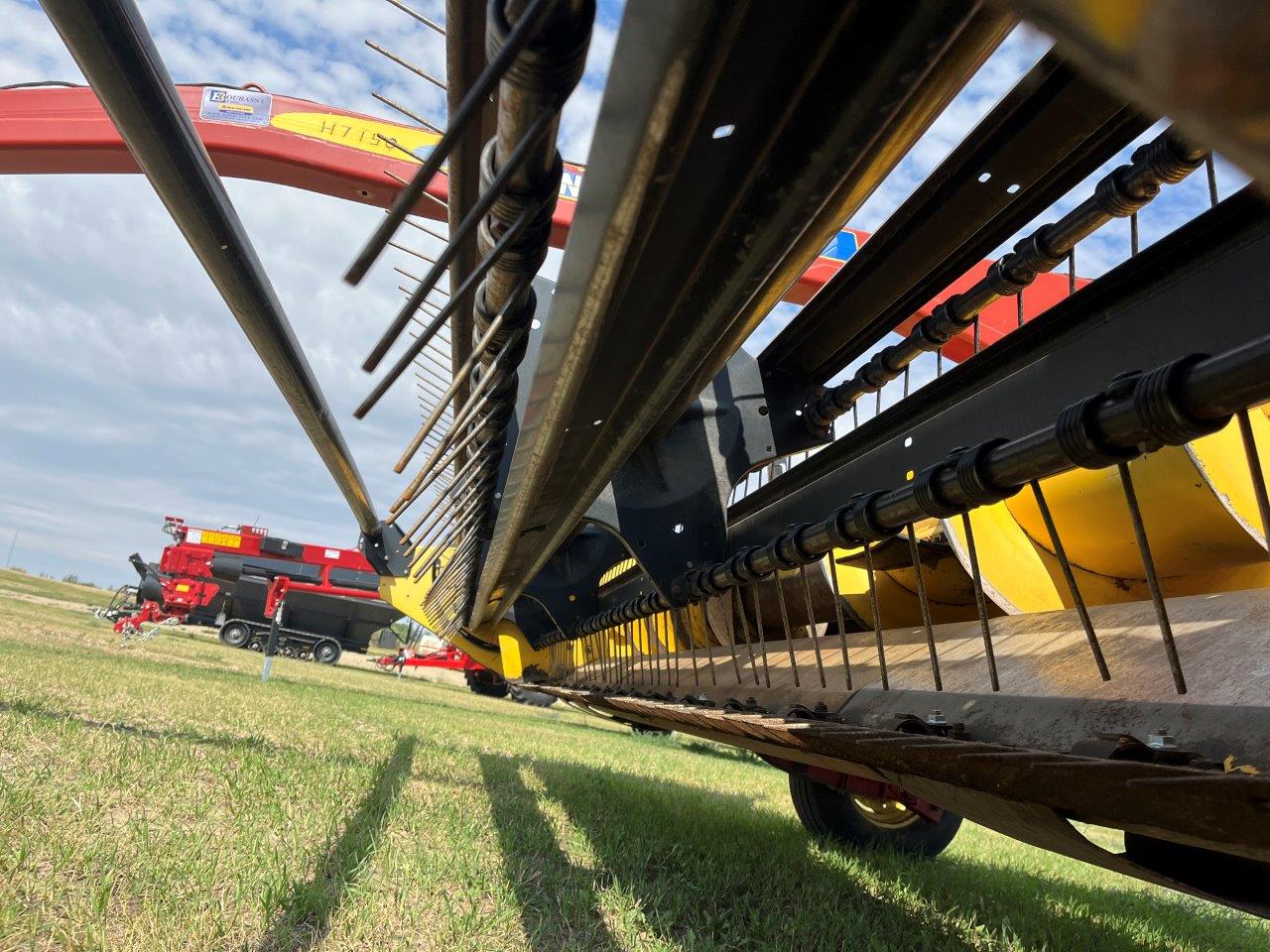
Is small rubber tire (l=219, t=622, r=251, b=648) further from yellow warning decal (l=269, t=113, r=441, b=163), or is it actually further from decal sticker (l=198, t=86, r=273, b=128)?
yellow warning decal (l=269, t=113, r=441, b=163)

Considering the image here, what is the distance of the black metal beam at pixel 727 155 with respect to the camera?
0.79 m

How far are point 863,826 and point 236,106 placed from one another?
5.24 metres

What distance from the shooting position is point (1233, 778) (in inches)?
33.4

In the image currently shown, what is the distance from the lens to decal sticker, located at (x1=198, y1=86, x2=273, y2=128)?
5266mm

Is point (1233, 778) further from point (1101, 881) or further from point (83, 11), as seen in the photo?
point (1101, 881)

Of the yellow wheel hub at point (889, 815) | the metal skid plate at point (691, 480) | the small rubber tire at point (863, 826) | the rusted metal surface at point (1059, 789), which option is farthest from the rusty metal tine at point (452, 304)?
the yellow wheel hub at point (889, 815)

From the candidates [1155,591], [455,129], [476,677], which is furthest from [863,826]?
[476,677]

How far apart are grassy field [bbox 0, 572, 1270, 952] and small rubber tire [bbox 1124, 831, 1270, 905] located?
4.36ft

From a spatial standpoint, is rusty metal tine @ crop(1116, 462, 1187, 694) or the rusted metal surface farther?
rusty metal tine @ crop(1116, 462, 1187, 694)

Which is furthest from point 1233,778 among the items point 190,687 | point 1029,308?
point 190,687

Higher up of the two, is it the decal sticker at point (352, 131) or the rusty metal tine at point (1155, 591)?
the decal sticker at point (352, 131)

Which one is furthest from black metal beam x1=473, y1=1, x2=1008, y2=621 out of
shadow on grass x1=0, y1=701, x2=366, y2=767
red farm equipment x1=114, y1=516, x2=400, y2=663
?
red farm equipment x1=114, y1=516, x2=400, y2=663

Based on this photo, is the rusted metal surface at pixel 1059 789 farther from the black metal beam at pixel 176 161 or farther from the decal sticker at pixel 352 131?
the decal sticker at pixel 352 131

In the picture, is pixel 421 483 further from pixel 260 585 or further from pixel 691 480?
pixel 260 585
